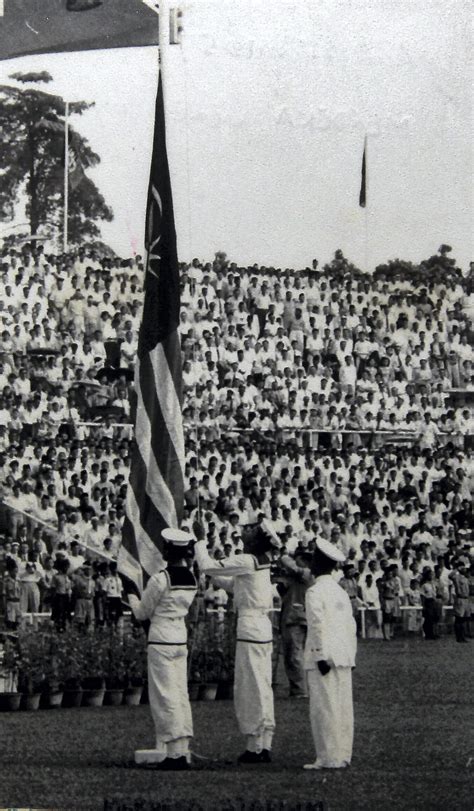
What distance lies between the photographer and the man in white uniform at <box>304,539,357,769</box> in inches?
436

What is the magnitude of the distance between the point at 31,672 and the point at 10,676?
0.79 ft

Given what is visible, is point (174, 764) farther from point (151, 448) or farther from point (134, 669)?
point (134, 669)

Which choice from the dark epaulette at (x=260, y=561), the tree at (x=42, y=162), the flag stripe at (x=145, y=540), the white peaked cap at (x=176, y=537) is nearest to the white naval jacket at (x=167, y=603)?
the white peaked cap at (x=176, y=537)

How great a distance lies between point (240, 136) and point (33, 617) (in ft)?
16.9

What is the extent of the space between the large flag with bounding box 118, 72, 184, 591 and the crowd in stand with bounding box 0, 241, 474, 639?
3.91 metres

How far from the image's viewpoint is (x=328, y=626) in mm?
11062

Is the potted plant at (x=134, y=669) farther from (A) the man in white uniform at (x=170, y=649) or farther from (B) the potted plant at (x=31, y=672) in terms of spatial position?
(A) the man in white uniform at (x=170, y=649)

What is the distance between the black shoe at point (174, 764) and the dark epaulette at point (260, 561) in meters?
1.33

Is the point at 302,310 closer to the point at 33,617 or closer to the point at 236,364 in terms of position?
the point at 236,364

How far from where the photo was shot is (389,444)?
67.8ft

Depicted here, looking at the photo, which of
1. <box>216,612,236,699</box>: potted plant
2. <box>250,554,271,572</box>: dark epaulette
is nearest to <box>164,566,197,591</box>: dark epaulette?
<box>250,554,271,572</box>: dark epaulette

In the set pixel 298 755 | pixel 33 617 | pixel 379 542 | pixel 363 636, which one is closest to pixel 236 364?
pixel 379 542

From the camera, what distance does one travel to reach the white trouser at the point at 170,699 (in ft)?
36.4

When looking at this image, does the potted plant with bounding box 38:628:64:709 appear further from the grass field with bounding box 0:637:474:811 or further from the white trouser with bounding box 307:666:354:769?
the white trouser with bounding box 307:666:354:769
